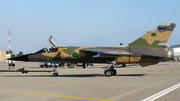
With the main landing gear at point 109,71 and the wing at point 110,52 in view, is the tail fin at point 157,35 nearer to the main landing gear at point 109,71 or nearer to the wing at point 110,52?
the wing at point 110,52

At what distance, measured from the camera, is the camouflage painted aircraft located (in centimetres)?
1878

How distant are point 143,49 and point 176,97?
34.5 feet

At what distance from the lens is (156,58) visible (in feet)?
62.0

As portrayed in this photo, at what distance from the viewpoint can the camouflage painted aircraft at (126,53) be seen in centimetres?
1878

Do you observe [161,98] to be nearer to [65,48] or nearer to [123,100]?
[123,100]

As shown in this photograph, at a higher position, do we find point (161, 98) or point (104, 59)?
point (104, 59)

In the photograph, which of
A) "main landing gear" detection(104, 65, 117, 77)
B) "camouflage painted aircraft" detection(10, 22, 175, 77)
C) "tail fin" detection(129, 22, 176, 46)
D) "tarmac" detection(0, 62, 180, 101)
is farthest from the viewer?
"tail fin" detection(129, 22, 176, 46)

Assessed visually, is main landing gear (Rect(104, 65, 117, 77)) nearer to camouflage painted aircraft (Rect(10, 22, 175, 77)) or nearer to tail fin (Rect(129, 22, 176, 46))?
camouflage painted aircraft (Rect(10, 22, 175, 77))

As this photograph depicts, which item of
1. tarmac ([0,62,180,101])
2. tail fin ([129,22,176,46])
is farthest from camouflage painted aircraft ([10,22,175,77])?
tarmac ([0,62,180,101])

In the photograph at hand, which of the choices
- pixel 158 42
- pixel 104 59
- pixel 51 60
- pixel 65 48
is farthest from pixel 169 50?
pixel 51 60

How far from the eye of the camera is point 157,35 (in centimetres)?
1930

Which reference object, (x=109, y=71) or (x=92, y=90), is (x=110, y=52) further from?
(x=92, y=90)

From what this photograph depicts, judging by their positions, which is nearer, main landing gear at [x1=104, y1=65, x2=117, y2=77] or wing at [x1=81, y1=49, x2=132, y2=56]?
wing at [x1=81, y1=49, x2=132, y2=56]

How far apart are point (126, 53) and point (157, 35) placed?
10.8ft
